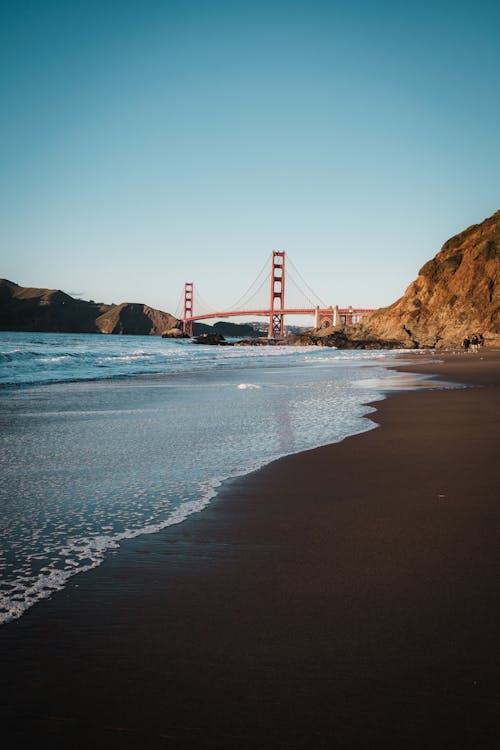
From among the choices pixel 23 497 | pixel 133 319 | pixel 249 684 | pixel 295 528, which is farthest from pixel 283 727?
pixel 133 319

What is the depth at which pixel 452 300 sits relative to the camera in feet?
156

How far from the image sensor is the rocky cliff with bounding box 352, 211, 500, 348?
44.8 metres

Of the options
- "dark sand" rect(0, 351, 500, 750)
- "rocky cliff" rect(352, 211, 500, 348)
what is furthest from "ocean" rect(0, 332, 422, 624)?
"rocky cliff" rect(352, 211, 500, 348)

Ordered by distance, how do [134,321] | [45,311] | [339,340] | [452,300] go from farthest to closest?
[134,321] < [45,311] < [339,340] < [452,300]

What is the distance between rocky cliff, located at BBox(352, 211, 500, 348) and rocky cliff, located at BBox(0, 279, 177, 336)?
107 m

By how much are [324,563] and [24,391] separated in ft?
30.1

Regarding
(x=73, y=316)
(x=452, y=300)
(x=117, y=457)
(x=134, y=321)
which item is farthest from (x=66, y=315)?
(x=117, y=457)

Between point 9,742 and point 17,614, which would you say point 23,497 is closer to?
point 17,614

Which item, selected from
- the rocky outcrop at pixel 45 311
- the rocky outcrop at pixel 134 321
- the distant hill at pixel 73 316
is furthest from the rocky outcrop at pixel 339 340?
the rocky outcrop at pixel 45 311

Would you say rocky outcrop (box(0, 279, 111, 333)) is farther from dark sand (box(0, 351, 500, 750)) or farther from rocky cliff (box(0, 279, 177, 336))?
dark sand (box(0, 351, 500, 750))

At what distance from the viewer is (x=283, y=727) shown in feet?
3.66

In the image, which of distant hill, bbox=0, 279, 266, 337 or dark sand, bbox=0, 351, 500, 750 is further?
distant hill, bbox=0, 279, 266, 337

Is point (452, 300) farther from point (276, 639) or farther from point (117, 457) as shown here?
point (276, 639)

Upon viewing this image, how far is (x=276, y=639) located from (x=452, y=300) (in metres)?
50.2
